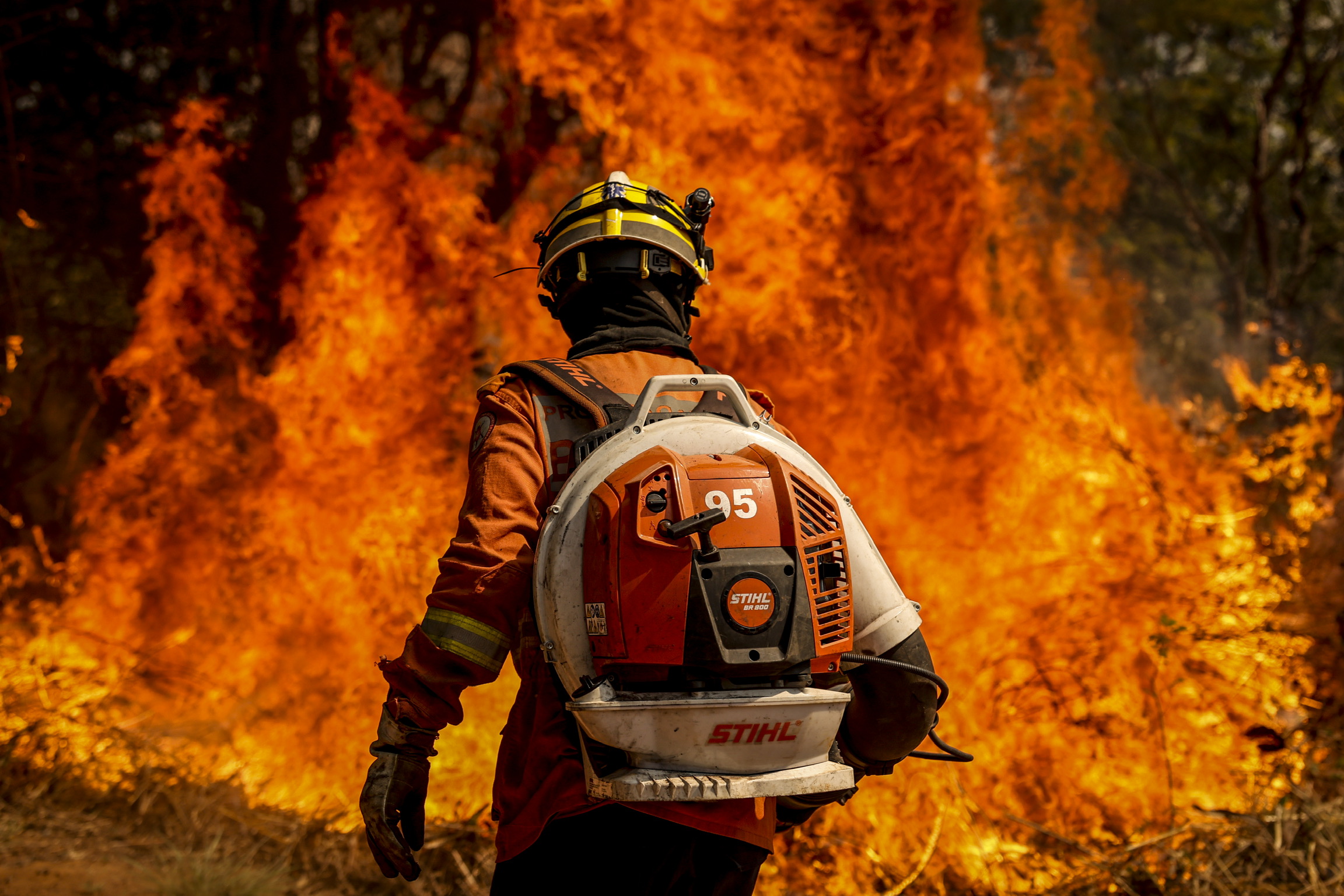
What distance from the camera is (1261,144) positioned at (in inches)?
389

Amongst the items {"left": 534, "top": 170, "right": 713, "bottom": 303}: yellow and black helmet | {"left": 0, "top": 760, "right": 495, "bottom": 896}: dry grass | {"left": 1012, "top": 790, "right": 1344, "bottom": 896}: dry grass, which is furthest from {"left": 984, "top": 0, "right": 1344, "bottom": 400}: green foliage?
{"left": 0, "top": 760, "right": 495, "bottom": 896}: dry grass

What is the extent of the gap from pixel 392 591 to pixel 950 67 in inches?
195

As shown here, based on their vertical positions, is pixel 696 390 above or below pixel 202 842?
above

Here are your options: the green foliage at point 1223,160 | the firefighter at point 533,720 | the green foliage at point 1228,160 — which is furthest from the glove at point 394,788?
the green foliage at point 1228,160

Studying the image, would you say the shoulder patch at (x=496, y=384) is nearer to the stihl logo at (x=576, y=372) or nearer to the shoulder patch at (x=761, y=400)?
the stihl logo at (x=576, y=372)

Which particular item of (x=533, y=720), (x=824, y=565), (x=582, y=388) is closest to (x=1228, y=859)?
(x=824, y=565)

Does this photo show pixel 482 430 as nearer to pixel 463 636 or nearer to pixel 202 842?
pixel 463 636

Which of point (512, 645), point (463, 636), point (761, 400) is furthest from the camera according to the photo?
point (761, 400)

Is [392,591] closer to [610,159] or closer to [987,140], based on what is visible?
[610,159]

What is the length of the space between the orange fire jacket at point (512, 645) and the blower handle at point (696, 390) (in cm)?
29

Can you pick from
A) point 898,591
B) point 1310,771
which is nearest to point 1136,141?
point 1310,771

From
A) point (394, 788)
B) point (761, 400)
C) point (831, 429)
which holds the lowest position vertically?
point (394, 788)

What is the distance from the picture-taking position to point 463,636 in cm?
204

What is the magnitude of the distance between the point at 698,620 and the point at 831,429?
13.8 ft
